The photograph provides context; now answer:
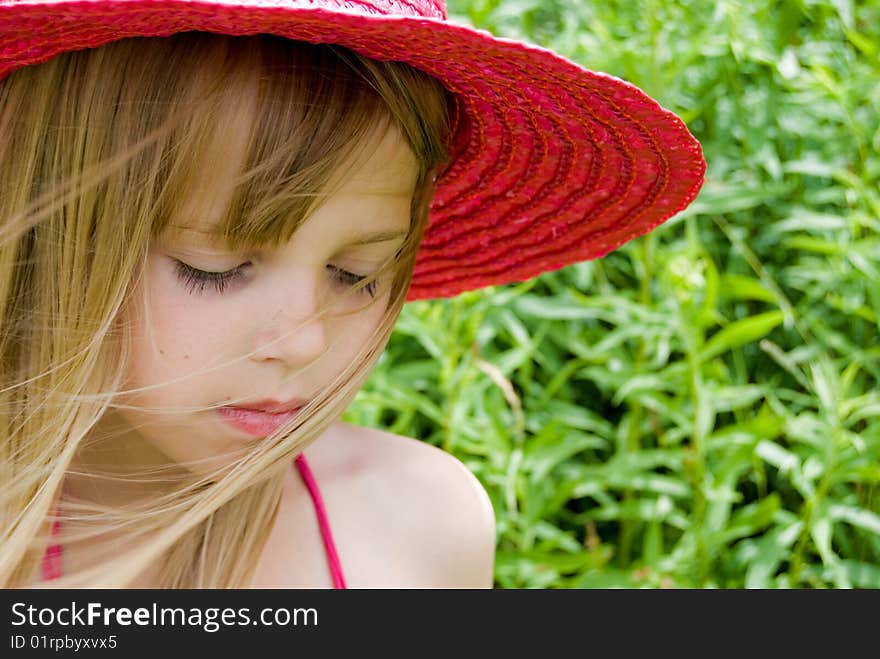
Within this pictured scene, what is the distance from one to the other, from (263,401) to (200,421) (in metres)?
0.06

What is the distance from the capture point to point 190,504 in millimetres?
1039

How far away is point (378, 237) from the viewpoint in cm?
96

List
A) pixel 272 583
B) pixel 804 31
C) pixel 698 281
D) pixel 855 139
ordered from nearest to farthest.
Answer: pixel 272 583
pixel 698 281
pixel 855 139
pixel 804 31

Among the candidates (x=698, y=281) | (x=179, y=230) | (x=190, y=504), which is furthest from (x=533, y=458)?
(x=179, y=230)

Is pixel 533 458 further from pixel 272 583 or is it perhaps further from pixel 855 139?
pixel 855 139

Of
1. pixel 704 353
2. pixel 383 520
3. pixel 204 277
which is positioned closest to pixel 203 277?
pixel 204 277

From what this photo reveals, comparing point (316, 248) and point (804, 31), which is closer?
point (316, 248)

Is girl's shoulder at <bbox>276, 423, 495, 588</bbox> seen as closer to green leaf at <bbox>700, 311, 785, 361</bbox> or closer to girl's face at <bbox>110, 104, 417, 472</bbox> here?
girl's face at <bbox>110, 104, 417, 472</bbox>

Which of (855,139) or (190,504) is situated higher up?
(855,139)

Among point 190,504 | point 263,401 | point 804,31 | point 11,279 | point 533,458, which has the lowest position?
point 533,458

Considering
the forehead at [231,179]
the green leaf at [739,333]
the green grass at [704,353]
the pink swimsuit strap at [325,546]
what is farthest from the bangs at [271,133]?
the green leaf at [739,333]

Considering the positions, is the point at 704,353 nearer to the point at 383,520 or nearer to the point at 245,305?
the point at 383,520

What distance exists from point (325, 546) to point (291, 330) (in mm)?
378

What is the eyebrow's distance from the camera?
948 mm
